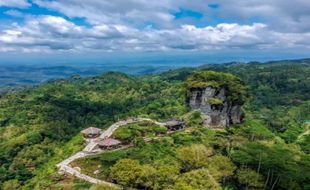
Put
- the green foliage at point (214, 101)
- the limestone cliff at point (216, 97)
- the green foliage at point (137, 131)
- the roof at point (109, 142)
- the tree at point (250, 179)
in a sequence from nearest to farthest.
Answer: the tree at point (250, 179)
the roof at point (109, 142)
the green foliage at point (137, 131)
the green foliage at point (214, 101)
the limestone cliff at point (216, 97)

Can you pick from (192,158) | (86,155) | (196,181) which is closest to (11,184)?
(86,155)

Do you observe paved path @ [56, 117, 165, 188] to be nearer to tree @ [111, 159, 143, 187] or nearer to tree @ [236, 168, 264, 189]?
tree @ [111, 159, 143, 187]

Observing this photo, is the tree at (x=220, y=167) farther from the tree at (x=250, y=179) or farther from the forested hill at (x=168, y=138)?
the tree at (x=250, y=179)

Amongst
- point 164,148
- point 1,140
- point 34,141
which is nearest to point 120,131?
point 164,148

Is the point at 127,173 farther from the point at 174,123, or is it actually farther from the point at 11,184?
the point at 11,184

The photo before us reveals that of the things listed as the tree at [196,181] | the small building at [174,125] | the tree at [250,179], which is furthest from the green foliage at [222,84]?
the tree at [196,181]

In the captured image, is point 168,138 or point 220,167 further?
point 168,138

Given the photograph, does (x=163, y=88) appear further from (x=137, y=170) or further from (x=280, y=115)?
(x=137, y=170)
